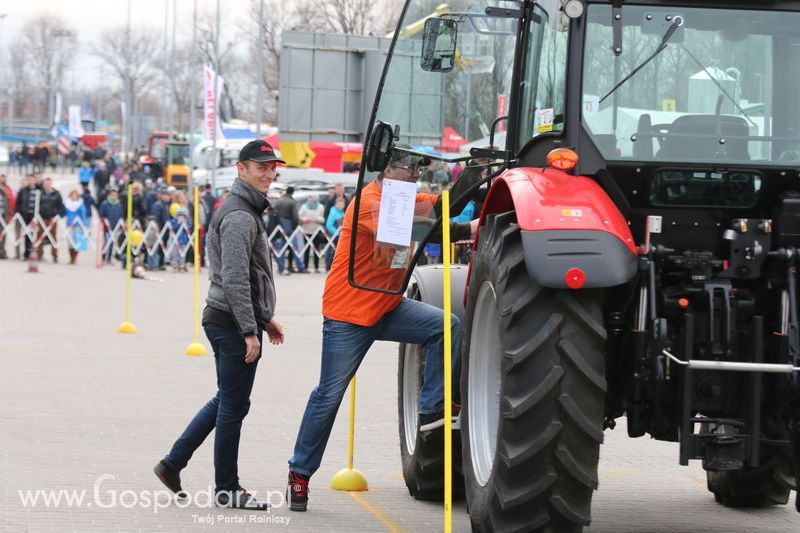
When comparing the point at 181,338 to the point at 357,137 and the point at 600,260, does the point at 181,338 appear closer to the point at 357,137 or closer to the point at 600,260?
the point at 357,137

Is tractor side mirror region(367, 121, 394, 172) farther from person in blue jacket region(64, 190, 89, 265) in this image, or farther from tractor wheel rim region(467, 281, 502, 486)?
person in blue jacket region(64, 190, 89, 265)

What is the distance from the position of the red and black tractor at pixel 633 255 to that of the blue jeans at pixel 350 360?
3.12 feet

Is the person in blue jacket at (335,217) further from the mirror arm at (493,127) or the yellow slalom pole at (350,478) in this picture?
the mirror arm at (493,127)

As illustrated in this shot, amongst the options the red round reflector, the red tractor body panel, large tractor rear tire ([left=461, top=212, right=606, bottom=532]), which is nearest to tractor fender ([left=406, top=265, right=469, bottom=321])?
the red tractor body panel

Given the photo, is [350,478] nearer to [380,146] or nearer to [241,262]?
[241,262]

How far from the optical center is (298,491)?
744 centimetres

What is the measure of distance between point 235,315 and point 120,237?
890 inches

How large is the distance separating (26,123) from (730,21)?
134054 mm

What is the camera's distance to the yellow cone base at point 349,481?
26.9 feet

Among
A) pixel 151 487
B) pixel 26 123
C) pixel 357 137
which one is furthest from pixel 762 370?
pixel 26 123

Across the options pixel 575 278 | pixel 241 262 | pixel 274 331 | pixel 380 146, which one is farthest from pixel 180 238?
pixel 575 278

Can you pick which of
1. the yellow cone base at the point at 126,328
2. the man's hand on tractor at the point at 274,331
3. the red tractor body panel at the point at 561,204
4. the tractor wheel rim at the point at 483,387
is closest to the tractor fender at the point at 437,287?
the man's hand on tractor at the point at 274,331

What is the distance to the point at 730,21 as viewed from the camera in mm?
6148

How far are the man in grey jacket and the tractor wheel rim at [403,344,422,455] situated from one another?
0.99m
